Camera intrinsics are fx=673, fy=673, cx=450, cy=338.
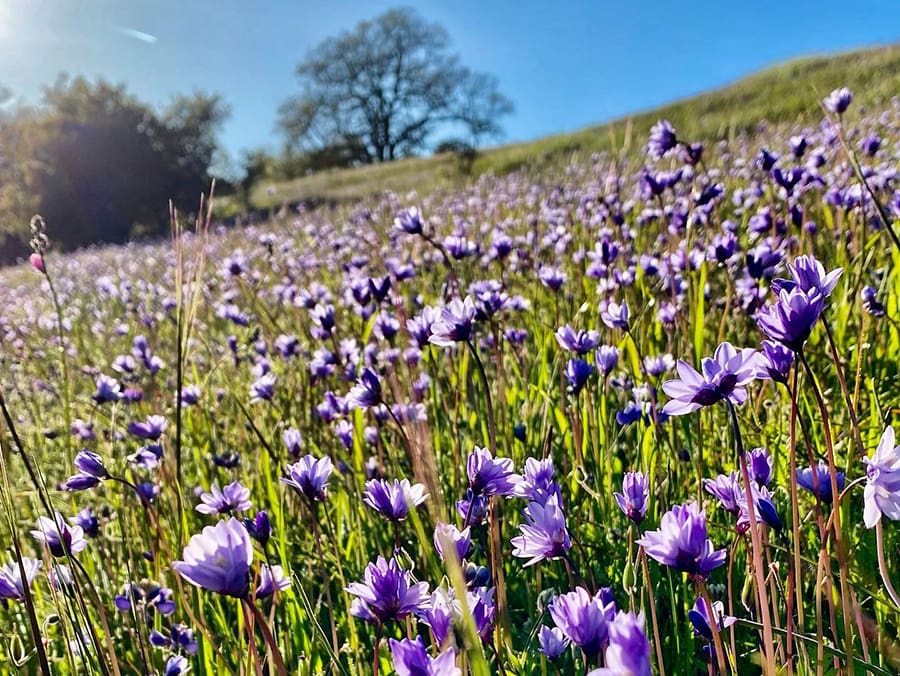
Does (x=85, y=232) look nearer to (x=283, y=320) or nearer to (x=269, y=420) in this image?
(x=283, y=320)

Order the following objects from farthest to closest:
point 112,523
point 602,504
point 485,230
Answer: point 485,230 < point 112,523 < point 602,504

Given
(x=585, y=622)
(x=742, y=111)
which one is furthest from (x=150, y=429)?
(x=742, y=111)

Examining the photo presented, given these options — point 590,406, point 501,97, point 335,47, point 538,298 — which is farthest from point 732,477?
point 335,47

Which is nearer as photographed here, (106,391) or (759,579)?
(759,579)

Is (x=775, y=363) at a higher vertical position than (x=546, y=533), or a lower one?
higher

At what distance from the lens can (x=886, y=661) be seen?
3.69ft

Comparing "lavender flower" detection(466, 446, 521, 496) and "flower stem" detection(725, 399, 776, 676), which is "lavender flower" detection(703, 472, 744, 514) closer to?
"flower stem" detection(725, 399, 776, 676)

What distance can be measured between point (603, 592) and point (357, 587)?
35 centimetres

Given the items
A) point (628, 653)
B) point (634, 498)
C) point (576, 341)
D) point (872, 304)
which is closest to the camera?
point (628, 653)

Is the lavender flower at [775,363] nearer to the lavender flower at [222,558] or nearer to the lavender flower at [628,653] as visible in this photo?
the lavender flower at [628,653]

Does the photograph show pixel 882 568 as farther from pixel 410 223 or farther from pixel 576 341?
pixel 410 223

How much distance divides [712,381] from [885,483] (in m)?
0.24

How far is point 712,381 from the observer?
3.13 feet

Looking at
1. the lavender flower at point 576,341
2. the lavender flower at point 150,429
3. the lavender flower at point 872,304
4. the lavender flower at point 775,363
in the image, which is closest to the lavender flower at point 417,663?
the lavender flower at point 775,363
